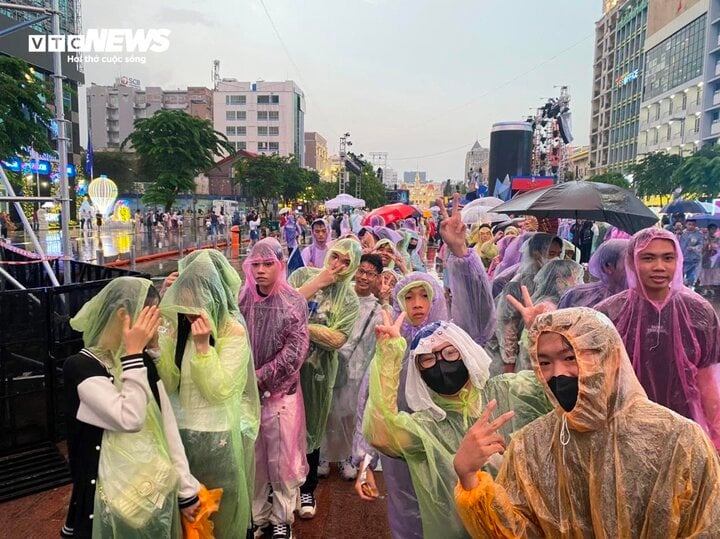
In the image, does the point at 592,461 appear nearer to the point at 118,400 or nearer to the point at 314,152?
the point at 118,400

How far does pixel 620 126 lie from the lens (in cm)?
6750

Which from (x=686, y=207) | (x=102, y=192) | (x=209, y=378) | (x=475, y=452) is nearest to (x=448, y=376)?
(x=475, y=452)

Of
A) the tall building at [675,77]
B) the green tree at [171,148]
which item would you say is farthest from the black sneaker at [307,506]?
the tall building at [675,77]

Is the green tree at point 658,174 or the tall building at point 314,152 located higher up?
the tall building at point 314,152

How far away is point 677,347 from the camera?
235cm

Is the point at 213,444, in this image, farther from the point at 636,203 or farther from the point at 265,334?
the point at 636,203

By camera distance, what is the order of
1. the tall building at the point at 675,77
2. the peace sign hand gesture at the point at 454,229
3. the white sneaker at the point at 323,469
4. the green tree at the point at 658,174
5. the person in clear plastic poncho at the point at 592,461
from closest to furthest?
the person in clear plastic poncho at the point at 592,461 < the peace sign hand gesture at the point at 454,229 < the white sneaker at the point at 323,469 < the green tree at the point at 658,174 < the tall building at the point at 675,77

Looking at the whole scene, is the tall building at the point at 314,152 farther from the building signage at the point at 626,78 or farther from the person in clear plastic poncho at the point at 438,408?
the person in clear plastic poncho at the point at 438,408

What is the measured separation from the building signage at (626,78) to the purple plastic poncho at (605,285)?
235 ft

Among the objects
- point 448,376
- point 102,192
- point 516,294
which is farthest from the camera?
point 102,192

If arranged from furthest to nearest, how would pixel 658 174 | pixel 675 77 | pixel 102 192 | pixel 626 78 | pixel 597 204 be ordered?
pixel 626 78 → pixel 675 77 → pixel 658 174 → pixel 102 192 → pixel 597 204

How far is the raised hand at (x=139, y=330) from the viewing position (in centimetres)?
187

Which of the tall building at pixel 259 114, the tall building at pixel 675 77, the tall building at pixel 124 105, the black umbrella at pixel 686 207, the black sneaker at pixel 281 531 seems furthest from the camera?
the tall building at pixel 259 114

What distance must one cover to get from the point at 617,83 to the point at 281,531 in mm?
79270
